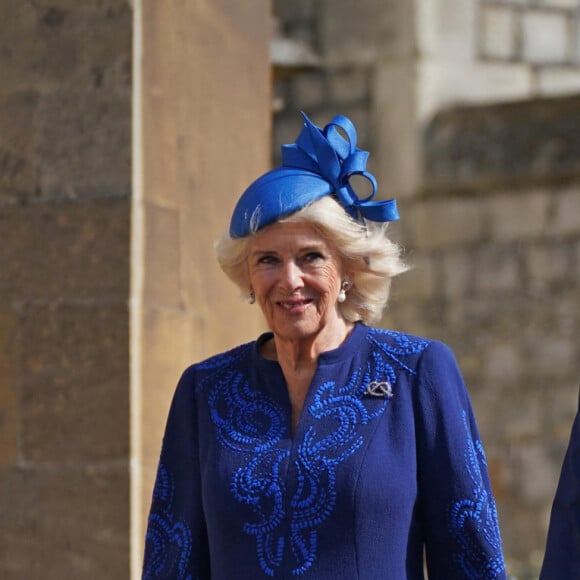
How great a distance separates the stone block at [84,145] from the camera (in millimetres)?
4785

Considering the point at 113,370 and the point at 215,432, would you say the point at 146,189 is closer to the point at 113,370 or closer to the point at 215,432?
the point at 113,370

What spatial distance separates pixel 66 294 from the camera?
187 inches

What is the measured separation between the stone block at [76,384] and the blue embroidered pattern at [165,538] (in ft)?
2.66

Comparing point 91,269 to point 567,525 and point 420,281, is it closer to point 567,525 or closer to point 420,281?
point 567,525

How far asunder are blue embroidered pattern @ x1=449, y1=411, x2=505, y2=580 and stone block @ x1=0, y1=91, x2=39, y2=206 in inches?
66.1

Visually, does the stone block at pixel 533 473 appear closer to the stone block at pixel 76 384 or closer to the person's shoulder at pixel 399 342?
the stone block at pixel 76 384

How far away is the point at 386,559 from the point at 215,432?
0.47 metres

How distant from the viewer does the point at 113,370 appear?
4.71m

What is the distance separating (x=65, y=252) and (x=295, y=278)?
1.18m

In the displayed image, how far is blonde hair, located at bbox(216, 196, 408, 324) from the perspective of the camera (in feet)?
12.4

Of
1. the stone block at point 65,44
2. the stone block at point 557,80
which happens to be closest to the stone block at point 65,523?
the stone block at point 65,44

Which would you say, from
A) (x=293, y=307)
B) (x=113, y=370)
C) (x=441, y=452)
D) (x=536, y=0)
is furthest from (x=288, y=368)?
(x=536, y=0)

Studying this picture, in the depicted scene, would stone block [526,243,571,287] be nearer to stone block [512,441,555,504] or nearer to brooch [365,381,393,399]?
stone block [512,441,555,504]

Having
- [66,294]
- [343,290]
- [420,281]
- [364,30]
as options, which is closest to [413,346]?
[343,290]
